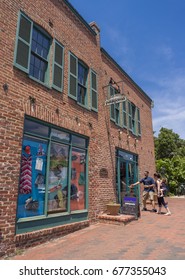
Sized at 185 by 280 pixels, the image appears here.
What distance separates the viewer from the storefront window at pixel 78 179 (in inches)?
291

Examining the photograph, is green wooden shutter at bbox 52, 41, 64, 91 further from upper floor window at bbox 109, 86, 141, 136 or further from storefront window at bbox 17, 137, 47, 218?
upper floor window at bbox 109, 86, 141, 136

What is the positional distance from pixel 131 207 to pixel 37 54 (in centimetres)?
659

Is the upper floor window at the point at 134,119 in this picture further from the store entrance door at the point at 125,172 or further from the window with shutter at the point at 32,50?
the window with shutter at the point at 32,50

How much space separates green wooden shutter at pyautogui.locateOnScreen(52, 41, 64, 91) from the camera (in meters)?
7.18

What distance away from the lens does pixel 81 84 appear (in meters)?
8.77

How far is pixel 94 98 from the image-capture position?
30.6 ft

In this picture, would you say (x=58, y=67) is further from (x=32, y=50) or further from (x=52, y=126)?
(x=52, y=126)

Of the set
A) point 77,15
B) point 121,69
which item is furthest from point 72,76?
point 121,69

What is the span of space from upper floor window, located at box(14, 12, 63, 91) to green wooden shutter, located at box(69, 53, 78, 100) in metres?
0.52

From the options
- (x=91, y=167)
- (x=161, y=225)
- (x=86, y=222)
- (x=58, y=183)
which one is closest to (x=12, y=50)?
(x=58, y=183)

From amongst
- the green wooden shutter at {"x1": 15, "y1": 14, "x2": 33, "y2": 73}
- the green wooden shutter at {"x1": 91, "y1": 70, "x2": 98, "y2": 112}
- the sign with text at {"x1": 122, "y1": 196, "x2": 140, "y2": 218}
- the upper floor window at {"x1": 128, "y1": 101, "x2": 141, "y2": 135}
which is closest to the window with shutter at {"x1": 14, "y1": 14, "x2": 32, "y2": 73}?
the green wooden shutter at {"x1": 15, "y1": 14, "x2": 33, "y2": 73}

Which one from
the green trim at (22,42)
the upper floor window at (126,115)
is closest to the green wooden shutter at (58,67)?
the green trim at (22,42)

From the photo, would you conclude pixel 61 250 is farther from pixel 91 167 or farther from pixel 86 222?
pixel 91 167

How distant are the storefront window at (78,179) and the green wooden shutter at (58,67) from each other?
7.46ft
